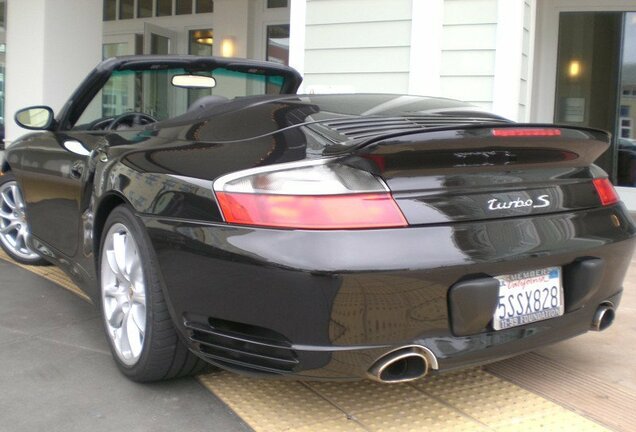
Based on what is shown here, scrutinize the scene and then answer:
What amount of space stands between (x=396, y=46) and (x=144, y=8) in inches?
291

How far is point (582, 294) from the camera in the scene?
8.14ft

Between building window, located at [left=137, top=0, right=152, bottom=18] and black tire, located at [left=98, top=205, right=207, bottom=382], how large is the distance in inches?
382

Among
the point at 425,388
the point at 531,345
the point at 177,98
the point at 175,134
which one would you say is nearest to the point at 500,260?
the point at 531,345

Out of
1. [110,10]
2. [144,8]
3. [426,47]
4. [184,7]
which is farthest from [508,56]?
[110,10]

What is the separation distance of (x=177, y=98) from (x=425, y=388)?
2202mm

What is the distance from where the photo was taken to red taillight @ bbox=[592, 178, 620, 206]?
269 cm

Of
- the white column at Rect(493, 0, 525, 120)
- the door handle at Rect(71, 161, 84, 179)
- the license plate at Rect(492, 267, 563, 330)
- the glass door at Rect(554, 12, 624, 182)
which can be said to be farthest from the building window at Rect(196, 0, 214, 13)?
the license plate at Rect(492, 267, 563, 330)

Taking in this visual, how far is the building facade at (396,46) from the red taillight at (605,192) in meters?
2.61

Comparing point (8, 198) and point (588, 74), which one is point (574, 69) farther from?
point (8, 198)

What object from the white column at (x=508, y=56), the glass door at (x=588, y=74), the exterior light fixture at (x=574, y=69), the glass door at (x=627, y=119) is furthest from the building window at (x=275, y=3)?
the white column at (x=508, y=56)

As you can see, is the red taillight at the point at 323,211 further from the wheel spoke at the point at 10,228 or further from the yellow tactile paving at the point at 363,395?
the wheel spoke at the point at 10,228

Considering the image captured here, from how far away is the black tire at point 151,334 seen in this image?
2498mm

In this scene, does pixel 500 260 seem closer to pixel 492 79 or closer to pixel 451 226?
pixel 451 226

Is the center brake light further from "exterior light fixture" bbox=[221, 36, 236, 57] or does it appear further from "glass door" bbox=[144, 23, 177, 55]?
"glass door" bbox=[144, 23, 177, 55]
